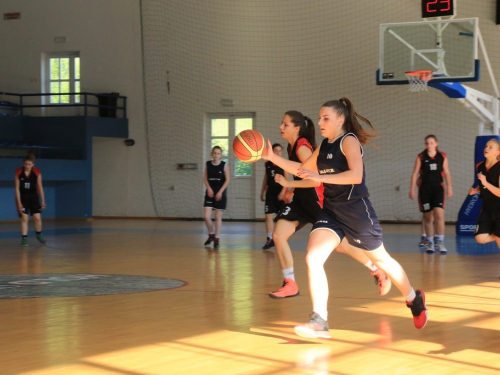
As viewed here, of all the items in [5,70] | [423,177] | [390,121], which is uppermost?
[5,70]

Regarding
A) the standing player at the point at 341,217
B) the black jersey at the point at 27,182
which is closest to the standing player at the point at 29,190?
the black jersey at the point at 27,182

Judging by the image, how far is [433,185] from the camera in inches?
471

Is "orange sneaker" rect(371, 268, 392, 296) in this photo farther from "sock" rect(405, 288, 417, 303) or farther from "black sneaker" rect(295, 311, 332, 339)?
"black sneaker" rect(295, 311, 332, 339)

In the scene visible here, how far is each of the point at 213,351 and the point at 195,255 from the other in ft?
22.1

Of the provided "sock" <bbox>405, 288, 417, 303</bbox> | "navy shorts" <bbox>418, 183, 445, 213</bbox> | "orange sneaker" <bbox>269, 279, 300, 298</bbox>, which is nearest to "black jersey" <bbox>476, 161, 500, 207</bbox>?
"orange sneaker" <bbox>269, 279, 300, 298</bbox>

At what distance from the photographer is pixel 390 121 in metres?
19.8

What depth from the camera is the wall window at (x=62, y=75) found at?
2308 cm

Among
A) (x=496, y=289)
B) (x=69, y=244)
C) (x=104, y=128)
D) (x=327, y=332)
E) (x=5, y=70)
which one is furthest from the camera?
(x=5, y=70)

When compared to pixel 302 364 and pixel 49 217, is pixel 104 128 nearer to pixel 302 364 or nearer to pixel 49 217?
pixel 49 217

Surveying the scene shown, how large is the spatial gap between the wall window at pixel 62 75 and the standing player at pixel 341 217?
18.7 meters

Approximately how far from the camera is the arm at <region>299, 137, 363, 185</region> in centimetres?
504

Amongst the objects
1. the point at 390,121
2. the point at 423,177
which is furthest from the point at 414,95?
the point at 423,177

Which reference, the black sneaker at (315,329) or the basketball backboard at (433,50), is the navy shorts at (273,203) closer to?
the basketball backboard at (433,50)

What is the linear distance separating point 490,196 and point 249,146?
13.8ft
